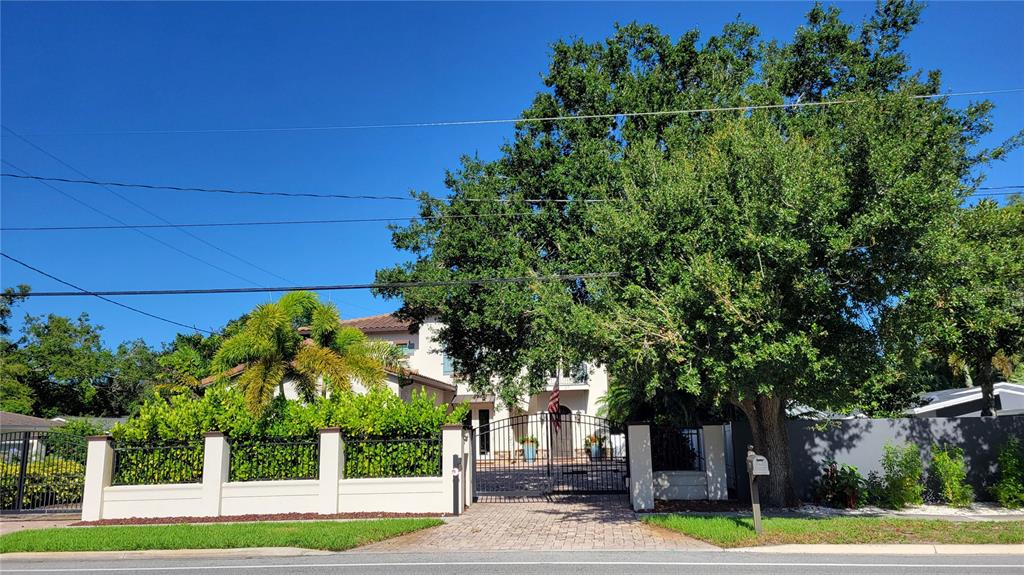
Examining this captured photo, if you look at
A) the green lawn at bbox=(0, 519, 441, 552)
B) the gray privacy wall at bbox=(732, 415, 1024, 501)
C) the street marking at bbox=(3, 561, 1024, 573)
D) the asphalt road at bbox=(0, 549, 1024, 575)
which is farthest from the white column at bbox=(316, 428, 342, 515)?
the gray privacy wall at bbox=(732, 415, 1024, 501)

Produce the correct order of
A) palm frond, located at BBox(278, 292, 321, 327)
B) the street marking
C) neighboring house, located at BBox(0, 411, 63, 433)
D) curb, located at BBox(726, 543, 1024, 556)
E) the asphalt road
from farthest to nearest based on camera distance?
1. neighboring house, located at BBox(0, 411, 63, 433)
2. palm frond, located at BBox(278, 292, 321, 327)
3. curb, located at BBox(726, 543, 1024, 556)
4. the street marking
5. the asphalt road

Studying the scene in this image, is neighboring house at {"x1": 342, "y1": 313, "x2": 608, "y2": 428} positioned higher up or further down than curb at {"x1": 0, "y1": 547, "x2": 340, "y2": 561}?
higher up

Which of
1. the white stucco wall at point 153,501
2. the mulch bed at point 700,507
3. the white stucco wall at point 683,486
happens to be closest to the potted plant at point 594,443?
the white stucco wall at point 683,486

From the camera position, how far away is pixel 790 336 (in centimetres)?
1084

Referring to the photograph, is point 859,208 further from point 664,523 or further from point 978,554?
point 664,523

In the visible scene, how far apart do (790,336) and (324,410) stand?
10.6 metres

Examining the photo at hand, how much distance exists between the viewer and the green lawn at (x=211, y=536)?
38.1 feet

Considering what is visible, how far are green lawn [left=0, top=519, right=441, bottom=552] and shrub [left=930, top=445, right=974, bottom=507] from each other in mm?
10925

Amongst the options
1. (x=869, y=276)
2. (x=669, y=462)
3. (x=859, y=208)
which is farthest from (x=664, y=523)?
(x=859, y=208)

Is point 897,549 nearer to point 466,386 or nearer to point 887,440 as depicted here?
point 887,440

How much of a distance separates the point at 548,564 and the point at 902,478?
30.5ft

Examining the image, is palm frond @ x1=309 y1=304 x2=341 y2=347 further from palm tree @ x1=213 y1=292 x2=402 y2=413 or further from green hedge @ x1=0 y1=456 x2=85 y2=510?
green hedge @ x1=0 y1=456 x2=85 y2=510

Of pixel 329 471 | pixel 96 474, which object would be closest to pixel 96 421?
pixel 96 474

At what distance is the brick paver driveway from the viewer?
11469 mm
